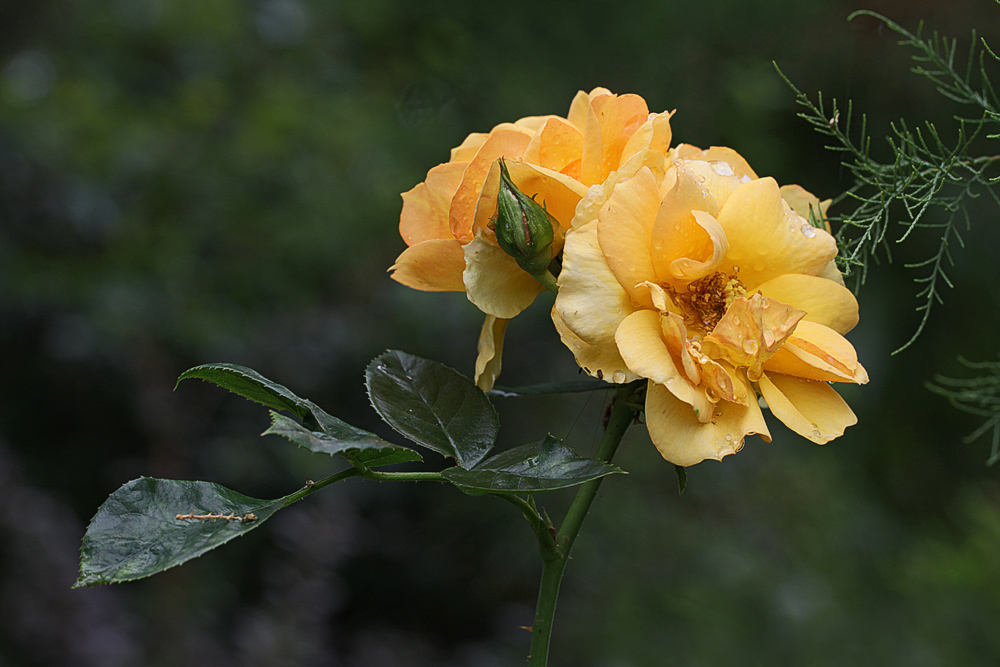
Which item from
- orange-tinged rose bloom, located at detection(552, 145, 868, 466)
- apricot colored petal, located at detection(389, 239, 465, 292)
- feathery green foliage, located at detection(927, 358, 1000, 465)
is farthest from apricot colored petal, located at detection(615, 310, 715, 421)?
feathery green foliage, located at detection(927, 358, 1000, 465)

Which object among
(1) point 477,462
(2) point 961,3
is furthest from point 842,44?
(1) point 477,462

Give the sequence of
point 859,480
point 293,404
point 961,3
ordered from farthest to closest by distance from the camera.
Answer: point 859,480 → point 961,3 → point 293,404

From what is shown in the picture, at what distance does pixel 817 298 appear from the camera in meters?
0.35

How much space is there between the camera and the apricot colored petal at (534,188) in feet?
1.15

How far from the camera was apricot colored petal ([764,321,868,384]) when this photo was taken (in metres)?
0.32

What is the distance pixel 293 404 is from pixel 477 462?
0.09 meters

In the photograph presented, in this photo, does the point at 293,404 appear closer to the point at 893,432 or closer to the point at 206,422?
the point at 206,422

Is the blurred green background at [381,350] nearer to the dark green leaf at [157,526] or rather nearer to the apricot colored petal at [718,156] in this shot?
the apricot colored petal at [718,156]

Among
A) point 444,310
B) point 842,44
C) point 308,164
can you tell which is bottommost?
point 444,310

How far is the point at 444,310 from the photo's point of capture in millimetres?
1458

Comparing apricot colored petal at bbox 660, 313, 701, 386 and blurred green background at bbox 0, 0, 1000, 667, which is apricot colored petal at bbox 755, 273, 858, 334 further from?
blurred green background at bbox 0, 0, 1000, 667

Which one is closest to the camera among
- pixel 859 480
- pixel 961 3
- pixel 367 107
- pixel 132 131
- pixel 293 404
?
pixel 293 404

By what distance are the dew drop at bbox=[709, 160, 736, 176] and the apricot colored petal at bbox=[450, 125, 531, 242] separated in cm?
9

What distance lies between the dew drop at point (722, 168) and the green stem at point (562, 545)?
0.37 ft
